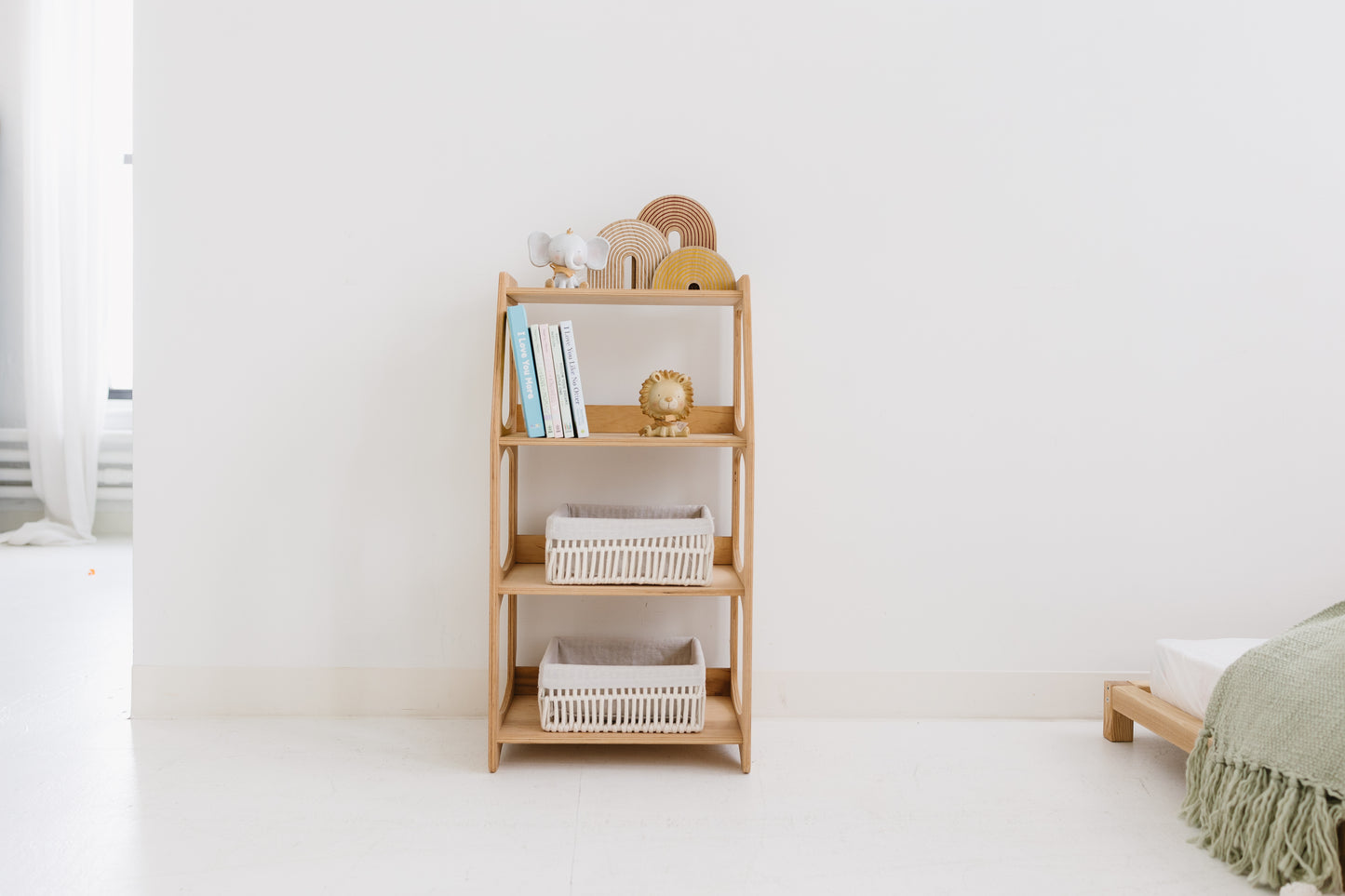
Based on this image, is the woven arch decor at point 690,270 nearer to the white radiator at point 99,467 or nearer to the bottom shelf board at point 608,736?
the bottom shelf board at point 608,736

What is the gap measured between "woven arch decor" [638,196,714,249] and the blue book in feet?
1.30

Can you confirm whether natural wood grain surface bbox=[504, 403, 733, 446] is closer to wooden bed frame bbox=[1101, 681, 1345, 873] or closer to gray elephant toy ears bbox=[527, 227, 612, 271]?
gray elephant toy ears bbox=[527, 227, 612, 271]

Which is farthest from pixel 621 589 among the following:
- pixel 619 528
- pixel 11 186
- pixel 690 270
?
pixel 11 186

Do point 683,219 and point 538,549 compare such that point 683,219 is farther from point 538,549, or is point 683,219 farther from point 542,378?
point 538,549

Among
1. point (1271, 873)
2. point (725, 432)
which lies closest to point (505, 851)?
point (725, 432)

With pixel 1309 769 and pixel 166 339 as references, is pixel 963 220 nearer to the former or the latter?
pixel 1309 769

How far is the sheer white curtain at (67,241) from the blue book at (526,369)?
3.42m

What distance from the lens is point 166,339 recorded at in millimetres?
2104

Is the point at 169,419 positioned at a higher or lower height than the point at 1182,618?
higher

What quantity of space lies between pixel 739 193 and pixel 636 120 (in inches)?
11.4

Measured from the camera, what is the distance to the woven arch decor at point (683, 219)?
6.62 ft

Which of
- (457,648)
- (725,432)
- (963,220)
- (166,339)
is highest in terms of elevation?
(963,220)

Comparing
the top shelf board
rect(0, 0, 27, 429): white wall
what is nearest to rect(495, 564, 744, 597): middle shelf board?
the top shelf board

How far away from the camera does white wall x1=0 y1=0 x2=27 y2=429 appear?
13.8 ft
